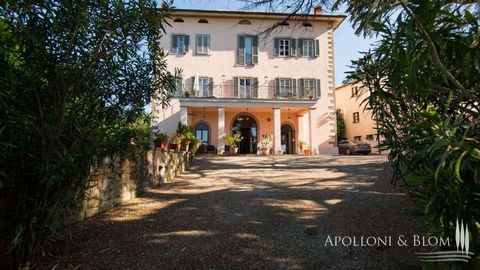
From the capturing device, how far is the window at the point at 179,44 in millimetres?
20203

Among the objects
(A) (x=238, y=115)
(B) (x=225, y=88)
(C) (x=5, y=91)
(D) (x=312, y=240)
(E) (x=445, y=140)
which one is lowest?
(D) (x=312, y=240)

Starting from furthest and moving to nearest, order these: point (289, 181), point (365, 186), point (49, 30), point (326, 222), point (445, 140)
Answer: point (289, 181)
point (365, 186)
point (326, 222)
point (49, 30)
point (445, 140)

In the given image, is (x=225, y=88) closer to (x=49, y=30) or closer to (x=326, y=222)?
Answer: (x=326, y=222)

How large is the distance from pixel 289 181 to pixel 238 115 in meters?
13.4

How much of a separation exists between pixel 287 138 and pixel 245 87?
4798mm

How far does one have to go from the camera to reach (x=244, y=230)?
4020 millimetres

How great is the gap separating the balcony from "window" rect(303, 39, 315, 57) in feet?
8.62

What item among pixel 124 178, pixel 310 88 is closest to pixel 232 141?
pixel 310 88

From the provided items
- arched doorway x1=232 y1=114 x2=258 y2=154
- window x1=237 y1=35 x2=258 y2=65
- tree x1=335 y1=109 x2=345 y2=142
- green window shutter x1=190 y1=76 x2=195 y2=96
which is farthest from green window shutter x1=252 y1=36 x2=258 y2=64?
tree x1=335 y1=109 x2=345 y2=142

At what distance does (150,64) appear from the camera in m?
3.30

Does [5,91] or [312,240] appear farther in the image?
[312,240]

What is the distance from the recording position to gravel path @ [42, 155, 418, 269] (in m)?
3.13

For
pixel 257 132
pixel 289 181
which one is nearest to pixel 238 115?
pixel 257 132

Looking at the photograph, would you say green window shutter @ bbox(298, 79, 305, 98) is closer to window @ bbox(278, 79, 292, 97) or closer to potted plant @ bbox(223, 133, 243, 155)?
window @ bbox(278, 79, 292, 97)
